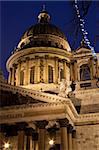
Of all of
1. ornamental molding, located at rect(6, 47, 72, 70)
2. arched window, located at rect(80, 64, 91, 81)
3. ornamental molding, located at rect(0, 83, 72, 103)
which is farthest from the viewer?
ornamental molding, located at rect(6, 47, 72, 70)

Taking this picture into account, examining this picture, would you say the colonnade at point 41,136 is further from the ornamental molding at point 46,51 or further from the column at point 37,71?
the ornamental molding at point 46,51

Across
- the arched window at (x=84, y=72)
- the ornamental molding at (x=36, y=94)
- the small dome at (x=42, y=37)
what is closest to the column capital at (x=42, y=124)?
the ornamental molding at (x=36, y=94)

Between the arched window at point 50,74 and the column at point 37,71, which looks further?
the arched window at point 50,74

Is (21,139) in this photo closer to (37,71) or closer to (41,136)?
(41,136)

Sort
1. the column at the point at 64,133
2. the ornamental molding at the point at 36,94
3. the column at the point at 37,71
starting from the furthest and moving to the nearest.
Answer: the column at the point at 37,71
the ornamental molding at the point at 36,94
the column at the point at 64,133

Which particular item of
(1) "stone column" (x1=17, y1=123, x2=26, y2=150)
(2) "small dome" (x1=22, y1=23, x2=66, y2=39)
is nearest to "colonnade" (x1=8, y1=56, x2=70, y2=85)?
(2) "small dome" (x1=22, y1=23, x2=66, y2=39)

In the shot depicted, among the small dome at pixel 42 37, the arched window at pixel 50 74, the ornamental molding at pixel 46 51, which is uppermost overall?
the small dome at pixel 42 37

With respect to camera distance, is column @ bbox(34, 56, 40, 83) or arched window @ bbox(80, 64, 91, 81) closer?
arched window @ bbox(80, 64, 91, 81)

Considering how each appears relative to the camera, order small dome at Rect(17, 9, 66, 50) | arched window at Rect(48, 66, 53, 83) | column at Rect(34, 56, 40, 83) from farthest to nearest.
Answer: small dome at Rect(17, 9, 66, 50)
arched window at Rect(48, 66, 53, 83)
column at Rect(34, 56, 40, 83)

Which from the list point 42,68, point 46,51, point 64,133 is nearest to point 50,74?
point 42,68

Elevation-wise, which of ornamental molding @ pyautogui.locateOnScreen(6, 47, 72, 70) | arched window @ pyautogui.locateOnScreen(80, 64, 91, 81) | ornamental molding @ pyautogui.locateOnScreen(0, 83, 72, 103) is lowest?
ornamental molding @ pyautogui.locateOnScreen(0, 83, 72, 103)

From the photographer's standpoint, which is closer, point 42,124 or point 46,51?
point 42,124

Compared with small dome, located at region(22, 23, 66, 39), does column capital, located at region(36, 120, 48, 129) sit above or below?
below

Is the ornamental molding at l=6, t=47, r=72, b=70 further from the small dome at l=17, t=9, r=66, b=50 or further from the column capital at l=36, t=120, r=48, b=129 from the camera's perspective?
the column capital at l=36, t=120, r=48, b=129
